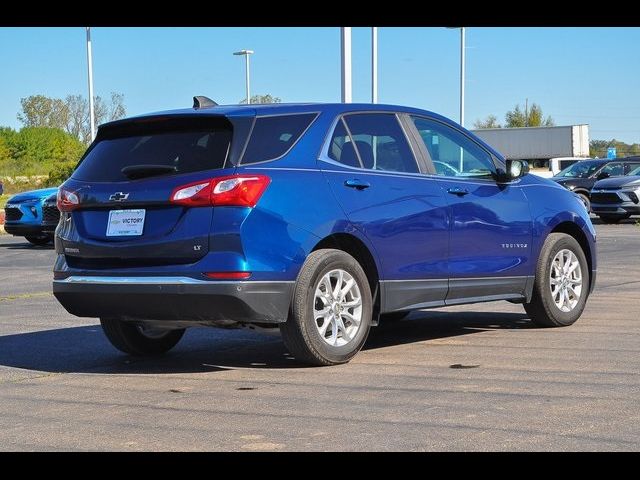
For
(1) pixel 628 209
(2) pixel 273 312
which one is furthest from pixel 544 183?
(1) pixel 628 209

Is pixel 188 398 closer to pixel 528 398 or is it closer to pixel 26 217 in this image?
pixel 528 398

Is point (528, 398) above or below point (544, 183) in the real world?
Answer: below

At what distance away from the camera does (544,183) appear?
9.70 meters


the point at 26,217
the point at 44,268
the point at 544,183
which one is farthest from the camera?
the point at 26,217

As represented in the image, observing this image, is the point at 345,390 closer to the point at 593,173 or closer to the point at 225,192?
the point at 225,192

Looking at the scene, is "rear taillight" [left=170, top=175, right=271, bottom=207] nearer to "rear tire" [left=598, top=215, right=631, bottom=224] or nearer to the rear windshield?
the rear windshield

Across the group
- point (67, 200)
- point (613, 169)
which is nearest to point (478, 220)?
point (67, 200)

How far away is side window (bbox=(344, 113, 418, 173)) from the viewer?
8312 millimetres

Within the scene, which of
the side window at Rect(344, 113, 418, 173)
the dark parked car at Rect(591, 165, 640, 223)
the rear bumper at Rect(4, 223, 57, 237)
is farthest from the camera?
the dark parked car at Rect(591, 165, 640, 223)

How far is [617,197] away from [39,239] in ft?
46.6

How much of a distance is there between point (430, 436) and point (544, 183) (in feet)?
15.0

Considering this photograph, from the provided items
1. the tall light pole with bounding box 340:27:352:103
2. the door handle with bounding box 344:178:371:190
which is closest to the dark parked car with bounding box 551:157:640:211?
the tall light pole with bounding box 340:27:352:103

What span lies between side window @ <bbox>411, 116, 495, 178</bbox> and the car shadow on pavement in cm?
132
